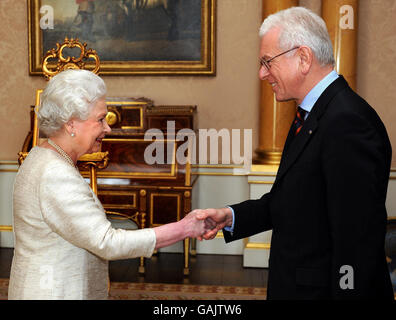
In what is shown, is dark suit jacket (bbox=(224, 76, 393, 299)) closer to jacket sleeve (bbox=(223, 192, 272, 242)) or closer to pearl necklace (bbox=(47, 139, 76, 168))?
jacket sleeve (bbox=(223, 192, 272, 242))

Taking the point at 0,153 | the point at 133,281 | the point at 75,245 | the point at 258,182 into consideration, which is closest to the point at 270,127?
the point at 258,182

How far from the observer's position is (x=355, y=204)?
173 centimetres

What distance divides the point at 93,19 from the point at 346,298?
16.1 ft

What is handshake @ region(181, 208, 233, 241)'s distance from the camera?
2.40 metres

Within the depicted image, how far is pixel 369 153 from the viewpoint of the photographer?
5.65ft

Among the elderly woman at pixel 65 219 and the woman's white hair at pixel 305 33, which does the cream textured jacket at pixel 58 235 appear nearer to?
A: the elderly woman at pixel 65 219

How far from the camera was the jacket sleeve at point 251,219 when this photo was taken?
254cm

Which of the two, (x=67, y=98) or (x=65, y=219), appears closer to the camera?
(x=65, y=219)

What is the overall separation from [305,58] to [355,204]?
0.64 metres

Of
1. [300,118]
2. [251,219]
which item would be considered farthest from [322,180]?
[251,219]

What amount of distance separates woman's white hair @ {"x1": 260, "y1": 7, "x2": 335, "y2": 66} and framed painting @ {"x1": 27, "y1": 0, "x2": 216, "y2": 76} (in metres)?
3.71

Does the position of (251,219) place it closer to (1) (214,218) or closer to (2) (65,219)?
(1) (214,218)

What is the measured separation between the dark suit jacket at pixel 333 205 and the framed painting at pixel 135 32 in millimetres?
3937

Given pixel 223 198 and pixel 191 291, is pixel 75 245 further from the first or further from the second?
pixel 223 198
